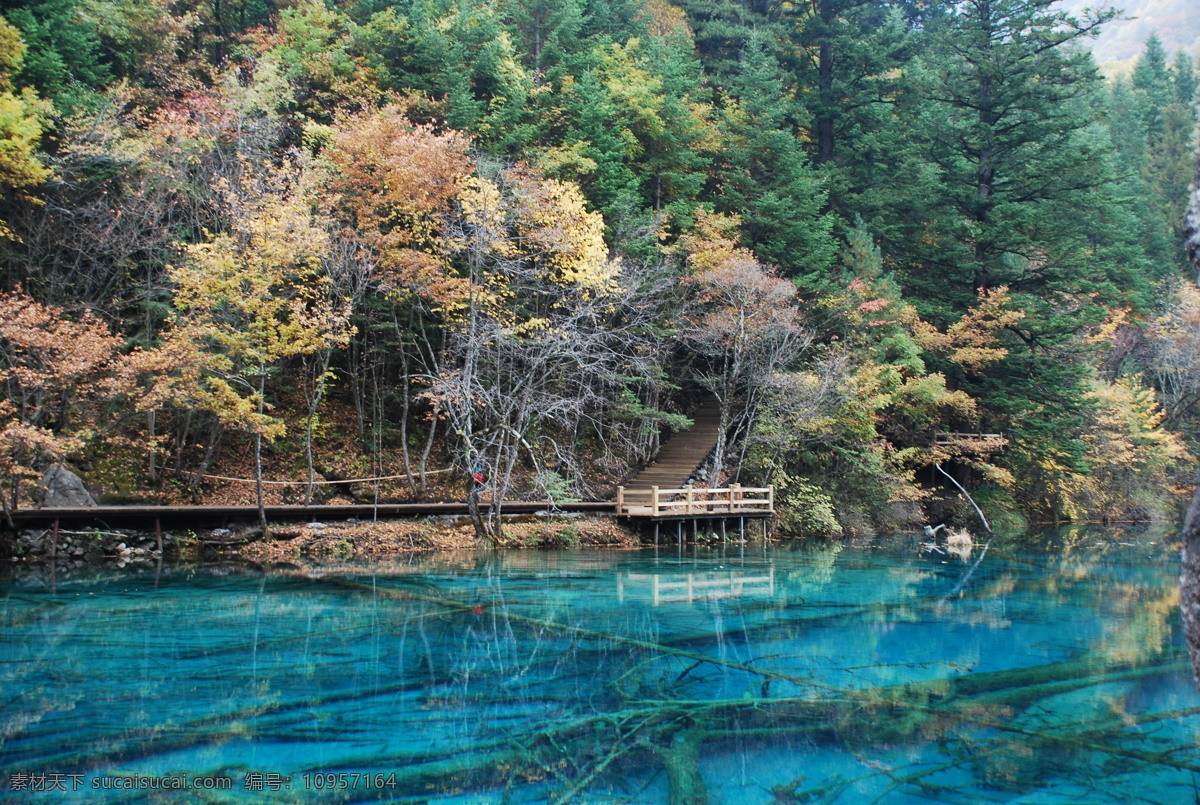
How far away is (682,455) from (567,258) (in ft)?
23.2

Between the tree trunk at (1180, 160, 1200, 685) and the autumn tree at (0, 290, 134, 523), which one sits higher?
the autumn tree at (0, 290, 134, 523)

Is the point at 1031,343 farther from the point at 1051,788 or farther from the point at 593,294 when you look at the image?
the point at 1051,788

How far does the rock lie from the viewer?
15.4 m

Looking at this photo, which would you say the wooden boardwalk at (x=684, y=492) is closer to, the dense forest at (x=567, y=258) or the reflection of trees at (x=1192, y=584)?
the dense forest at (x=567, y=258)

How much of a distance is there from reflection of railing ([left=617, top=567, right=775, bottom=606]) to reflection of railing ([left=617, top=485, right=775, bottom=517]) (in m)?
3.68

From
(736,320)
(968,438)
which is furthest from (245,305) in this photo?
(968,438)

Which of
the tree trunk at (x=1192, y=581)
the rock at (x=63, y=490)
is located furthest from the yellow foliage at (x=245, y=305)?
the tree trunk at (x=1192, y=581)

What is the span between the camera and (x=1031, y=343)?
87.4 ft

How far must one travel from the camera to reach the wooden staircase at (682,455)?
2167cm

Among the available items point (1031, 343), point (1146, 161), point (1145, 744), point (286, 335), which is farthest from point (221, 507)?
point (1146, 161)

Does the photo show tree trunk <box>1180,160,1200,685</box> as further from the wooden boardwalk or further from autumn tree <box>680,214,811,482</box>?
autumn tree <box>680,214,811,482</box>

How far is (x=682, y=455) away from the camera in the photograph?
75.5ft

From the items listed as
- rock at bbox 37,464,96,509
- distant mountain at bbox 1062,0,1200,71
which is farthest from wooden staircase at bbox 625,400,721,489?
distant mountain at bbox 1062,0,1200,71

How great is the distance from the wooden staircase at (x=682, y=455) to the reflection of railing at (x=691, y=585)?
5026 millimetres
